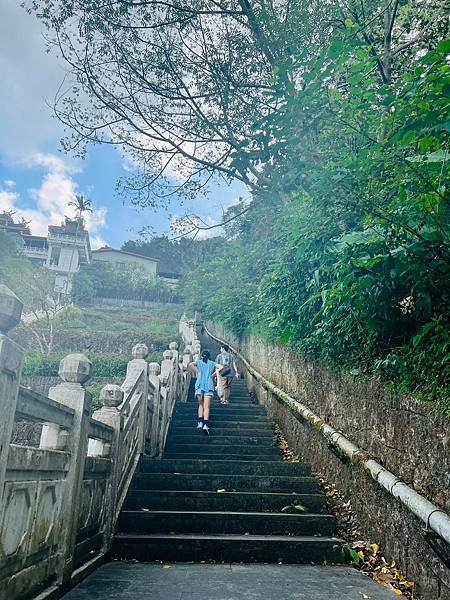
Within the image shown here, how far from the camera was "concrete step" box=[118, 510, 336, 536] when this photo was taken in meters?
4.75

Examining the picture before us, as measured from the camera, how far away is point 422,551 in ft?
11.3

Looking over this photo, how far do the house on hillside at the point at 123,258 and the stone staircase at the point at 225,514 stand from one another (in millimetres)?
44475

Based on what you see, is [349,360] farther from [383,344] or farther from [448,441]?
[448,441]

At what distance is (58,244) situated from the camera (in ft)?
150

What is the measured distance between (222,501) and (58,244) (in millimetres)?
44524

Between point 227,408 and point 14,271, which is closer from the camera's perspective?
point 227,408

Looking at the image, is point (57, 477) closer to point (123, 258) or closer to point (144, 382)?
point (144, 382)

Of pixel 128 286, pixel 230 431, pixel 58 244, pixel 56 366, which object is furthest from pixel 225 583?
pixel 58 244

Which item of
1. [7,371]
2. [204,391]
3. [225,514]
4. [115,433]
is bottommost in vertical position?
[225,514]

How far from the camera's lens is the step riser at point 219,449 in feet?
23.8

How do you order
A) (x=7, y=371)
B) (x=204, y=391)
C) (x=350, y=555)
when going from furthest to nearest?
(x=204, y=391) < (x=350, y=555) < (x=7, y=371)

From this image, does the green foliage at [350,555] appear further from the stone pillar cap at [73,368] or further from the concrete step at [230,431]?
the concrete step at [230,431]

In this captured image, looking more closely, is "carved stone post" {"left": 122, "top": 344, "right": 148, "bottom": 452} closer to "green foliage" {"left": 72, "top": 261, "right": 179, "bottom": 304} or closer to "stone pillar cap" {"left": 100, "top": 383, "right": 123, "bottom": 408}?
"stone pillar cap" {"left": 100, "top": 383, "right": 123, "bottom": 408}

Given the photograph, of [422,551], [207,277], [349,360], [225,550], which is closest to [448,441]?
[422,551]
